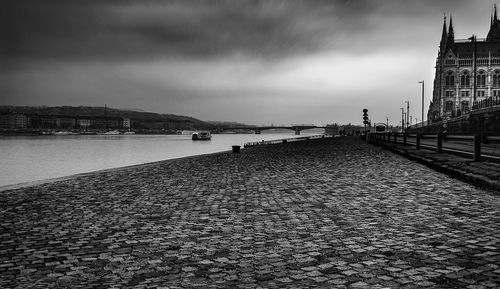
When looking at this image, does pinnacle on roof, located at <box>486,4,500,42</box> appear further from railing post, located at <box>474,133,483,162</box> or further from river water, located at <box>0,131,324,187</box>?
railing post, located at <box>474,133,483,162</box>

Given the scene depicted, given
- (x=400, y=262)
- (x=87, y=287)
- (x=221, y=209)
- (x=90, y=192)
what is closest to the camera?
(x=87, y=287)

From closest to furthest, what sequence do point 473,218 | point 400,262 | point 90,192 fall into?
point 400,262
point 473,218
point 90,192

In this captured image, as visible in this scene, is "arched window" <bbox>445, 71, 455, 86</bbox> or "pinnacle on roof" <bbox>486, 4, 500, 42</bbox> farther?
"pinnacle on roof" <bbox>486, 4, 500, 42</bbox>

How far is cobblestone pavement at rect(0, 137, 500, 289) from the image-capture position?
4.08 m

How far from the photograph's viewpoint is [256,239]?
5535 mm

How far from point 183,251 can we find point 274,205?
134 inches

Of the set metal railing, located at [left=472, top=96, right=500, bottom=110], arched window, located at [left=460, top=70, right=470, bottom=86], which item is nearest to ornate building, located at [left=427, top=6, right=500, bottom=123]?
arched window, located at [left=460, top=70, right=470, bottom=86]

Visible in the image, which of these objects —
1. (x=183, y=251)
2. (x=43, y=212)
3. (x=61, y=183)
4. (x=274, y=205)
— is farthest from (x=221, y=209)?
(x=61, y=183)

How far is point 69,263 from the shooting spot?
183 inches

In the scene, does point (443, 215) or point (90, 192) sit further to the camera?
point (90, 192)

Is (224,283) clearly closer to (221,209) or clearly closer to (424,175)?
(221,209)

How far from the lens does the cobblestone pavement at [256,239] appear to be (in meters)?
4.08

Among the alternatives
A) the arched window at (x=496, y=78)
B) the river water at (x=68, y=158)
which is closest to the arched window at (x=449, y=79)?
the arched window at (x=496, y=78)

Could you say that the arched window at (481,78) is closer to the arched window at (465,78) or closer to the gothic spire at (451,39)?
the arched window at (465,78)
